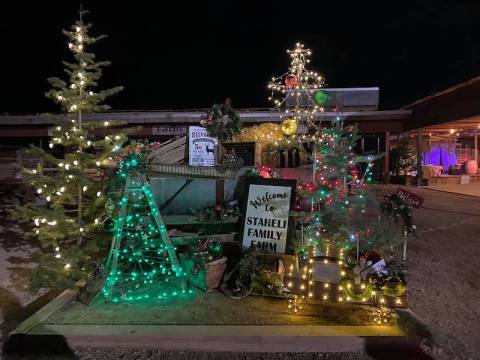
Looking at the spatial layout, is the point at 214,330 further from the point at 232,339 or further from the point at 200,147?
the point at 200,147

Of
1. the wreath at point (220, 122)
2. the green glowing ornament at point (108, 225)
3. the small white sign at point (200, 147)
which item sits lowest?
the green glowing ornament at point (108, 225)

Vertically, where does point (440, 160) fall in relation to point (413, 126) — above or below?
below

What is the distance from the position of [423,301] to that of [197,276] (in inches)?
112

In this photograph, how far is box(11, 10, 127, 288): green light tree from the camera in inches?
208

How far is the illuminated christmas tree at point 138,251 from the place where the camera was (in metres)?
5.01

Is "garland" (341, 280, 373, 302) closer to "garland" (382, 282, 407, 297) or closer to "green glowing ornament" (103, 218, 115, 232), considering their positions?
"garland" (382, 282, 407, 297)

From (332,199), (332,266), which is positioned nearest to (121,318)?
(332,266)

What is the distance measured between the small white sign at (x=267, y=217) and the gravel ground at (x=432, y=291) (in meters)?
1.88

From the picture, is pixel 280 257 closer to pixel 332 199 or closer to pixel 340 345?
pixel 332 199

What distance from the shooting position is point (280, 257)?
5.40 meters

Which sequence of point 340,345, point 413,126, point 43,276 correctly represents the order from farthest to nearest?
point 413,126 < point 43,276 < point 340,345

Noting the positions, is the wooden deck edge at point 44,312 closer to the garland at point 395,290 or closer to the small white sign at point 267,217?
the small white sign at point 267,217

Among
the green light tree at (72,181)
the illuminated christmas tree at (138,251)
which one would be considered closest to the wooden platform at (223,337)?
the illuminated christmas tree at (138,251)

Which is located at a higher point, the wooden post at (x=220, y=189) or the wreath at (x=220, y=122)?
the wreath at (x=220, y=122)
